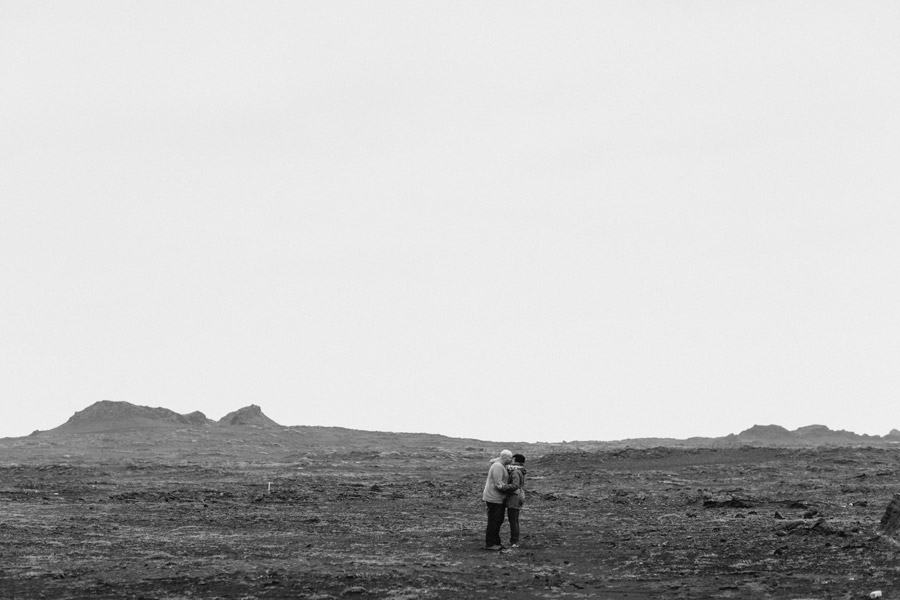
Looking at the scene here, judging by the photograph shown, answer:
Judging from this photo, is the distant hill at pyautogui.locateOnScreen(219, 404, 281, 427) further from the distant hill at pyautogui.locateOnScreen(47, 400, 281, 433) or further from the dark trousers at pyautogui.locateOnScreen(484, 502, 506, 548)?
the dark trousers at pyautogui.locateOnScreen(484, 502, 506, 548)

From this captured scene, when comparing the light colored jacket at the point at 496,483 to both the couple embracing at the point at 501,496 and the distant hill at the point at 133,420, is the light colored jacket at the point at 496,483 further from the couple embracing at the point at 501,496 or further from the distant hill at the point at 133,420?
the distant hill at the point at 133,420

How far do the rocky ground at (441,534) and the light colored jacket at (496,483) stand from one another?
3.40ft

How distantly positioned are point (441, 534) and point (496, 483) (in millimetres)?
3776

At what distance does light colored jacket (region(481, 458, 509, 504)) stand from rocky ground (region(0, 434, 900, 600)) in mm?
1036

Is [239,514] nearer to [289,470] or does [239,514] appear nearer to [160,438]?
[289,470]

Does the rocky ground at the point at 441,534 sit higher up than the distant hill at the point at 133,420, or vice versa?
the distant hill at the point at 133,420

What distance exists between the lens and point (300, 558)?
66.5ft

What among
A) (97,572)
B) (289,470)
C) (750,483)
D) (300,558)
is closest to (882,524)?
(300,558)

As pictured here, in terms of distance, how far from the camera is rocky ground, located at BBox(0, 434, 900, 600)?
16.8 meters

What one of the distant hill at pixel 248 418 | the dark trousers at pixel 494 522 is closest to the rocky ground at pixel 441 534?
the dark trousers at pixel 494 522

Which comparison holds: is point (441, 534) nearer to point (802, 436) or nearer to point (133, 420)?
point (133, 420)

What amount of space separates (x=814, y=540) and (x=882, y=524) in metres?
1.29

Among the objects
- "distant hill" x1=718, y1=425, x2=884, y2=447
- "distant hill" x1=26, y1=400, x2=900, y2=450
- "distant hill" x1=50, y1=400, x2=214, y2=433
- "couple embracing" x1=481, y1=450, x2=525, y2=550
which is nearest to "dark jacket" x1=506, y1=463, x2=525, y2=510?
"couple embracing" x1=481, y1=450, x2=525, y2=550

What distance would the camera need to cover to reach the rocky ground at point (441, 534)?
16797 mm
